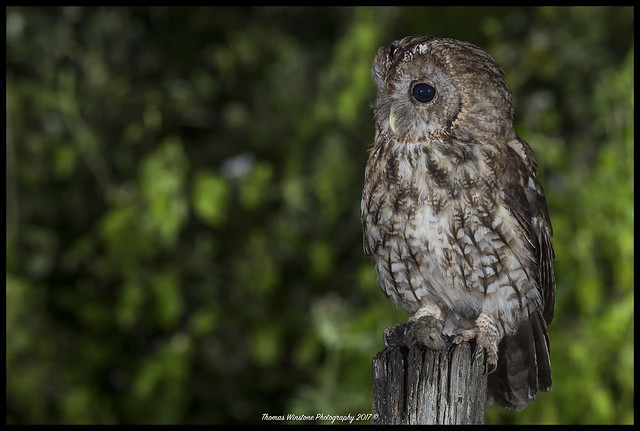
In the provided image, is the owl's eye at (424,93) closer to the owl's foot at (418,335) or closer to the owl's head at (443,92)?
the owl's head at (443,92)

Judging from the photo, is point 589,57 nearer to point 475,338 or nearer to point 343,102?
point 343,102

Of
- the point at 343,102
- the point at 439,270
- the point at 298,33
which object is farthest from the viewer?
the point at 298,33

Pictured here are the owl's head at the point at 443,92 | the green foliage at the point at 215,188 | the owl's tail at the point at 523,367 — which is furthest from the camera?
the green foliage at the point at 215,188

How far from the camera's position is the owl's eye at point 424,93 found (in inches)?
89.0

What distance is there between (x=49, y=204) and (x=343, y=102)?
1534mm

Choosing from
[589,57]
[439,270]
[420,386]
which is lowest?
Result: [420,386]

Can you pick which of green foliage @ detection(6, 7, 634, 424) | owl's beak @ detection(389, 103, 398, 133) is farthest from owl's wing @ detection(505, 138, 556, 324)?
green foliage @ detection(6, 7, 634, 424)

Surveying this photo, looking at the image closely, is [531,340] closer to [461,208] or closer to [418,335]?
[461,208]

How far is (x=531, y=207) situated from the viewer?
246 centimetres

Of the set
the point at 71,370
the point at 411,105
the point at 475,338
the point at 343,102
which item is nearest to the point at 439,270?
the point at 475,338

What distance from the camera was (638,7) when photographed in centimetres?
409

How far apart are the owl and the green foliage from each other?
3.59ft

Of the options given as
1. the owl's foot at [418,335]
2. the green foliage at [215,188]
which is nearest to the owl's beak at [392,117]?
the owl's foot at [418,335]

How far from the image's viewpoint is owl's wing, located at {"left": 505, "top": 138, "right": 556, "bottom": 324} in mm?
2395
